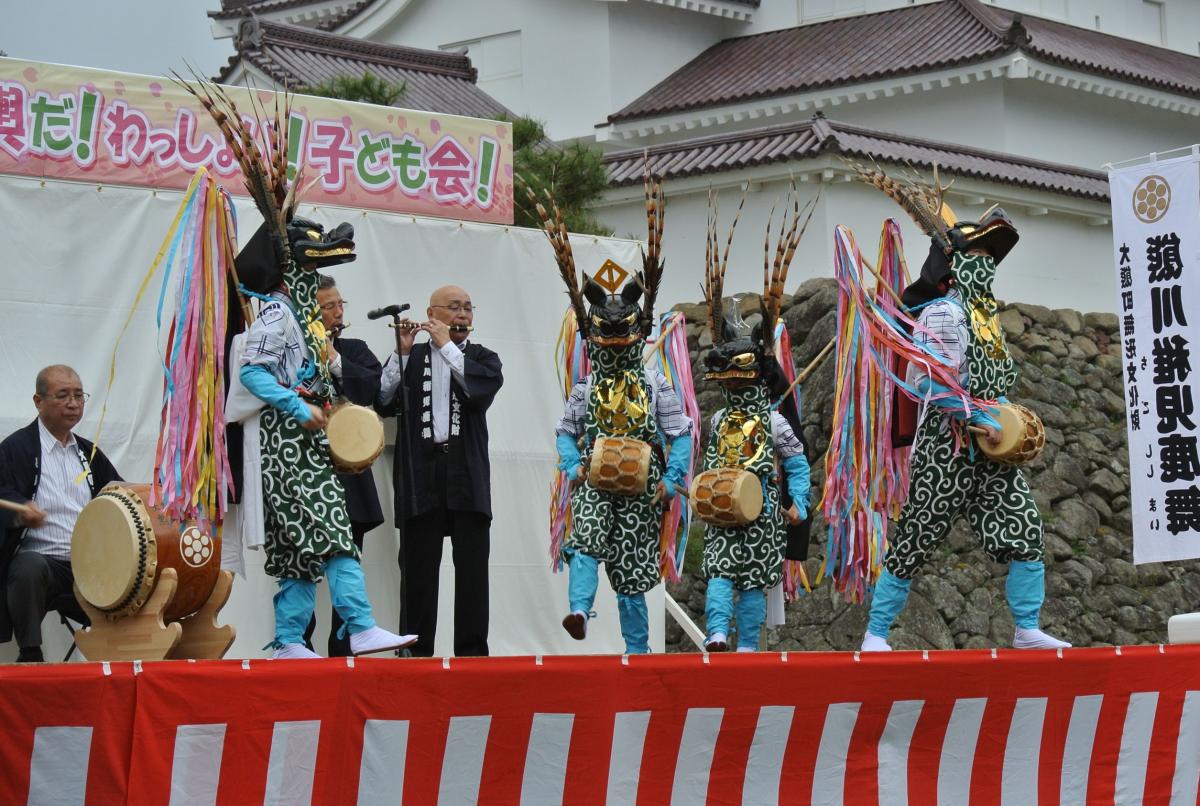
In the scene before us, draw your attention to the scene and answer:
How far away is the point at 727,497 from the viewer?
23.7 feet

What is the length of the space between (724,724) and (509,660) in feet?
2.95

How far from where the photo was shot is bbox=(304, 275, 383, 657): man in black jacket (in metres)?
7.22

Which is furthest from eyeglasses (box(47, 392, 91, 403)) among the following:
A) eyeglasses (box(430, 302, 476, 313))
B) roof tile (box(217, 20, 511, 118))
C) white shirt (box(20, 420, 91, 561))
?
roof tile (box(217, 20, 511, 118))

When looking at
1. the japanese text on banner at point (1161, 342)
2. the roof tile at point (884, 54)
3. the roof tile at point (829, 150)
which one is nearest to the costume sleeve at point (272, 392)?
the japanese text on banner at point (1161, 342)

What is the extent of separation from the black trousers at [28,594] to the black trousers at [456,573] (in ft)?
5.62

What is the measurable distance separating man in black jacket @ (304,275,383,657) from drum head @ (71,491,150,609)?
49.2 inches

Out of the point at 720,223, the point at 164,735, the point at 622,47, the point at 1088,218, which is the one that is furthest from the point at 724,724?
the point at 622,47

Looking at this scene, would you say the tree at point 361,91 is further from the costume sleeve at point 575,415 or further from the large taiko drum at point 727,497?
the large taiko drum at point 727,497

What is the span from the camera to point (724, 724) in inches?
226

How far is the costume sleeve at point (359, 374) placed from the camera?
23.8 feet

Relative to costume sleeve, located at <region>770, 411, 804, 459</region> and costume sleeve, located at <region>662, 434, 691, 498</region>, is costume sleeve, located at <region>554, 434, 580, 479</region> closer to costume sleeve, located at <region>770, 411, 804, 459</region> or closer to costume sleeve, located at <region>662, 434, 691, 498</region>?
costume sleeve, located at <region>662, 434, 691, 498</region>

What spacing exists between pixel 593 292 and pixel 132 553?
7.89 ft

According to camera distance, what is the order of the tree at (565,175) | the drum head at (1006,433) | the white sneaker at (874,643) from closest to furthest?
the drum head at (1006,433)
the white sneaker at (874,643)
the tree at (565,175)

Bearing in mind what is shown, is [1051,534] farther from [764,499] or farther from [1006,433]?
[1006,433]
